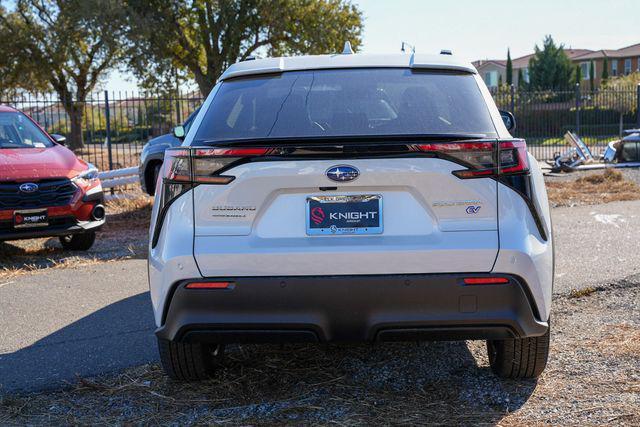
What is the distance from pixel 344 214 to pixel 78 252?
6.49 metres

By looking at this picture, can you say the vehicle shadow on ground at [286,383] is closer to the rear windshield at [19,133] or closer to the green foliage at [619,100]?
the rear windshield at [19,133]

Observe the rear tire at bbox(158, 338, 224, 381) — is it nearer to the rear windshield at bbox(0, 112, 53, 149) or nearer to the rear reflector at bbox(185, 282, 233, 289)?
the rear reflector at bbox(185, 282, 233, 289)

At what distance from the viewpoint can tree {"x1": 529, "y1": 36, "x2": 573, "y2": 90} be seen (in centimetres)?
6425

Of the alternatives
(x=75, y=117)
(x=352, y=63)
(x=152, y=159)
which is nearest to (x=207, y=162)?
(x=352, y=63)

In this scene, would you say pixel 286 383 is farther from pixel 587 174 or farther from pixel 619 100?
pixel 619 100

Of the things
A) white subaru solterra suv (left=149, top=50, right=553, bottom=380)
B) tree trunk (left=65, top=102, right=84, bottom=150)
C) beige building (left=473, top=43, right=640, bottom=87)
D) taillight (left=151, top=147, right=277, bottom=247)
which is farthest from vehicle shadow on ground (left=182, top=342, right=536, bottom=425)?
beige building (left=473, top=43, right=640, bottom=87)

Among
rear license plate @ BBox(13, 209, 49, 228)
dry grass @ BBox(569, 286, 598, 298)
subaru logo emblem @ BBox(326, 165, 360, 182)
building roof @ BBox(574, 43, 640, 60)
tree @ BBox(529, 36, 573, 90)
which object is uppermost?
building roof @ BBox(574, 43, 640, 60)

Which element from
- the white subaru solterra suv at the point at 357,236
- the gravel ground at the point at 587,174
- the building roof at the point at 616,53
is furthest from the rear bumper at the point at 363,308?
the building roof at the point at 616,53

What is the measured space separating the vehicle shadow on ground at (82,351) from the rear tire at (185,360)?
26.5 inches

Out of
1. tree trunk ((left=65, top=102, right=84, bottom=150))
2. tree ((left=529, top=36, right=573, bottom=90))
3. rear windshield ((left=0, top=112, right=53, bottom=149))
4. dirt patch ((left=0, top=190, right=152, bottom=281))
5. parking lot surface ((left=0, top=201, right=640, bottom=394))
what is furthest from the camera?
tree ((left=529, top=36, right=573, bottom=90))

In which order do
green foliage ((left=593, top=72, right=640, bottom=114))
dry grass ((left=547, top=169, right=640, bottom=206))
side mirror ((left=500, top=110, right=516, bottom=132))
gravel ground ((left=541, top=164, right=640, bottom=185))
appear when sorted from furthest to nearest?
green foliage ((left=593, top=72, right=640, bottom=114)) < gravel ground ((left=541, top=164, right=640, bottom=185)) < dry grass ((left=547, top=169, right=640, bottom=206)) < side mirror ((left=500, top=110, right=516, bottom=132))

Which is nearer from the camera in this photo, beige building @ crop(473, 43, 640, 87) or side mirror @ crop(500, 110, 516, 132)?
side mirror @ crop(500, 110, 516, 132)

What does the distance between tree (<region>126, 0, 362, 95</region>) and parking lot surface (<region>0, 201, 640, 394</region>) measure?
71.8 feet

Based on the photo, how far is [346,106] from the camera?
159 inches
